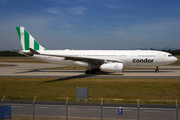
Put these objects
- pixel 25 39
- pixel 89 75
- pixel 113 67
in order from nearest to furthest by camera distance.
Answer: pixel 113 67, pixel 89 75, pixel 25 39

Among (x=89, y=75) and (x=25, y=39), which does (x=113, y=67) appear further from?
(x=25, y=39)

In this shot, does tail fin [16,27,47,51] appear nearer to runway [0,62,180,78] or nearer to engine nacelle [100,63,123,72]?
runway [0,62,180,78]

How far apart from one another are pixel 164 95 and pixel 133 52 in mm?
15986

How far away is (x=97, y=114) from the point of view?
28.0 ft

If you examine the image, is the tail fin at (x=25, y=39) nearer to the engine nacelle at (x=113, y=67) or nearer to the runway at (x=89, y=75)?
the runway at (x=89, y=75)

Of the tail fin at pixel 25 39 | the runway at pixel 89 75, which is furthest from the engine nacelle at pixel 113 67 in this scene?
the tail fin at pixel 25 39

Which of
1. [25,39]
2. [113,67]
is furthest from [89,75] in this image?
[25,39]

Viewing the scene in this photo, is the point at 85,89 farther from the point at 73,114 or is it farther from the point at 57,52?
the point at 57,52

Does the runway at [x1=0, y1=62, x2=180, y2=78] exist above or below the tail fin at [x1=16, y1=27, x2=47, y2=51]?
below

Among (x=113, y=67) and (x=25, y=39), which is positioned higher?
(x=25, y=39)

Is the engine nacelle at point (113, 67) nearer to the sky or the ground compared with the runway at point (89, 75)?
nearer to the sky

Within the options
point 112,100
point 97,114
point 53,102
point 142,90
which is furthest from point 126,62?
point 97,114

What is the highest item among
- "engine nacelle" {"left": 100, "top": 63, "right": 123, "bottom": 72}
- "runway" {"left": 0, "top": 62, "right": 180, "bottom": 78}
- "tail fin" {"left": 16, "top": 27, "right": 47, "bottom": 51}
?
"tail fin" {"left": 16, "top": 27, "right": 47, "bottom": 51}

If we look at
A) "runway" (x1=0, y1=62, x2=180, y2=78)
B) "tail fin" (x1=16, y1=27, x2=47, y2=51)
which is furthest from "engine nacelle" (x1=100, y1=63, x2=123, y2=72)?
"tail fin" (x1=16, y1=27, x2=47, y2=51)
